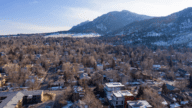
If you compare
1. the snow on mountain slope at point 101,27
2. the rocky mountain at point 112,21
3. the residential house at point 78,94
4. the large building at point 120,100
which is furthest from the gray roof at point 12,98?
the snow on mountain slope at point 101,27

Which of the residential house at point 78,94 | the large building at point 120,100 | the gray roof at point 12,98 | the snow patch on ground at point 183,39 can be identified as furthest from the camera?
the snow patch on ground at point 183,39

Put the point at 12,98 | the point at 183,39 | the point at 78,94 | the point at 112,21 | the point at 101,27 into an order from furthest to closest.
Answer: the point at 112,21 → the point at 101,27 → the point at 183,39 → the point at 78,94 → the point at 12,98

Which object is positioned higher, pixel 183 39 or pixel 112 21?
pixel 112 21

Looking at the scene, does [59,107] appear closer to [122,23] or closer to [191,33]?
[191,33]

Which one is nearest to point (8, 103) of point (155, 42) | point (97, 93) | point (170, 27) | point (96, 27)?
point (97, 93)

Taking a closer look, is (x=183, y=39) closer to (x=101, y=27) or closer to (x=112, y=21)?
(x=101, y=27)

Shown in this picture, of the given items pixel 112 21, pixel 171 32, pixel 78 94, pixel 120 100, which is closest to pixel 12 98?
pixel 78 94

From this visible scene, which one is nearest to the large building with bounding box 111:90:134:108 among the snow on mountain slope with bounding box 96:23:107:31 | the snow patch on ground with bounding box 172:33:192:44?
the snow patch on ground with bounding box 172:33:192:44

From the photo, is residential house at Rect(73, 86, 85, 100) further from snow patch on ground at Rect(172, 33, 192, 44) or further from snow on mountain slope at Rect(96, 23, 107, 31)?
snow on mountain slope at Rect(96, 23, 107, 31)

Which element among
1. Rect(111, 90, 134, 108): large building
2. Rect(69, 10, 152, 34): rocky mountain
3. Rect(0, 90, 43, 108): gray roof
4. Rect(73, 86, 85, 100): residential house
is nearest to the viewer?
Rect(0, 90, 43, 108): gray roof

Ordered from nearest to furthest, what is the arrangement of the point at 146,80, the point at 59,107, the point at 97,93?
the point at 59,107
the point at 97,93
the point at 146,80

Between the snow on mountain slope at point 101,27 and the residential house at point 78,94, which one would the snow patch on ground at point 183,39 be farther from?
the snow on mountain slope at point 101,27
